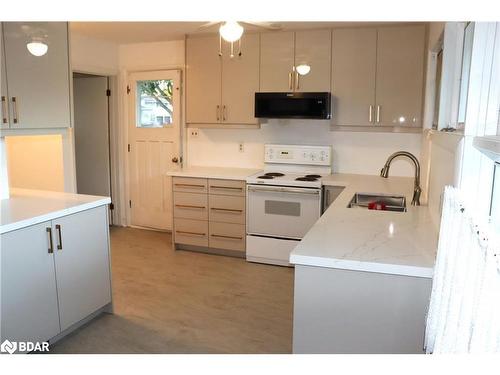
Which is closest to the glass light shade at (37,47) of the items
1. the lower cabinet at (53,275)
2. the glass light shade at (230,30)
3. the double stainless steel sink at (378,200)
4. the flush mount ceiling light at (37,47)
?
the flush mount ceiling light at (37,47)

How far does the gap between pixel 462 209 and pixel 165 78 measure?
4.57 meters

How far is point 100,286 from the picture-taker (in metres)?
2.98

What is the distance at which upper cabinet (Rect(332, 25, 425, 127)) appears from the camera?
12.8ft

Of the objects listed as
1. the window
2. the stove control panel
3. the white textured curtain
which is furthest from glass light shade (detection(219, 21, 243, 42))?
the window

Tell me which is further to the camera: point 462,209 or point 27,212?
point 27,212

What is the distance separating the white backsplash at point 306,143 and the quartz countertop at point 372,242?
5.20 feet

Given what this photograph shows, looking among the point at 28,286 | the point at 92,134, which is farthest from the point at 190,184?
the point at 28,286

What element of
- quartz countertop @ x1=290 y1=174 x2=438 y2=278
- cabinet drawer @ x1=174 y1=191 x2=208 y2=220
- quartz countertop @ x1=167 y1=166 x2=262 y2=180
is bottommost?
cabinet drawer @ x1=174 y1=191 x2=208 y2=220

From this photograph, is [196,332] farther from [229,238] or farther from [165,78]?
[165,78]

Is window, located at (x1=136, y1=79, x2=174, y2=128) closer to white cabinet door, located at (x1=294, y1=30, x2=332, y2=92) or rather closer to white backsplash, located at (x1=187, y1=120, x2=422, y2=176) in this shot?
white backsplash, located at (x1=187, y1=120, x2=422, y2=176)

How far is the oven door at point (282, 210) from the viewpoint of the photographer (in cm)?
406

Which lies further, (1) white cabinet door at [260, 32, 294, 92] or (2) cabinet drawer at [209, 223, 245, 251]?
(2) cabinet drawer at [209, 223, 245, 251]

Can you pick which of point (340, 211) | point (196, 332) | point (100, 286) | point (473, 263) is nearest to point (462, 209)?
point (473, 263)

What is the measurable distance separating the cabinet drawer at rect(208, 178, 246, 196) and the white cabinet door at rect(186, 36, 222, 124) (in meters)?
0.72
